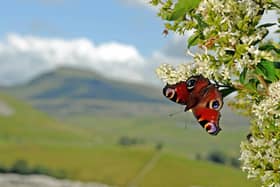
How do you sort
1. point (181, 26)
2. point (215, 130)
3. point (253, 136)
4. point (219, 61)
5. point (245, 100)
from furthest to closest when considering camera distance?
point (245, 100)
point (253, 136)
point (181, 26)
point (219, 61)
point (215, 130)

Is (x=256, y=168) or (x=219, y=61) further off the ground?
(x=219, y=61)

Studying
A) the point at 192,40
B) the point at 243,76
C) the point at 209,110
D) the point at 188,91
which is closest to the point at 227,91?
the point at 243,76

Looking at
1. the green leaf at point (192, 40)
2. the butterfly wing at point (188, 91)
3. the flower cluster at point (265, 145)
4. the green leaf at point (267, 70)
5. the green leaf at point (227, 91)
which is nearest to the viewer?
the butterfly wing at point (188, 91)

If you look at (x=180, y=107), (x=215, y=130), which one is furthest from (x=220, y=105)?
(x=180, y=107)

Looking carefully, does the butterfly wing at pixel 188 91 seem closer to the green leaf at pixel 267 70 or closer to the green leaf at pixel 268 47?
the green leaf at pixel 267 70

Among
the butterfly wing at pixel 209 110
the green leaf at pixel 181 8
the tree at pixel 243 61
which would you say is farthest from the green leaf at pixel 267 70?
the green leaf at pixel 181 8

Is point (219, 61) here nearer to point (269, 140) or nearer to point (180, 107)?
point (180, 107)

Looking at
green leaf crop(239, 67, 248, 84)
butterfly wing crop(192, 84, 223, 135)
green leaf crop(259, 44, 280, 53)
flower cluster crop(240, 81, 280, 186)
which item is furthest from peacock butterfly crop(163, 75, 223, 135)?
green leaf crop(259, 44, 280, 53)
